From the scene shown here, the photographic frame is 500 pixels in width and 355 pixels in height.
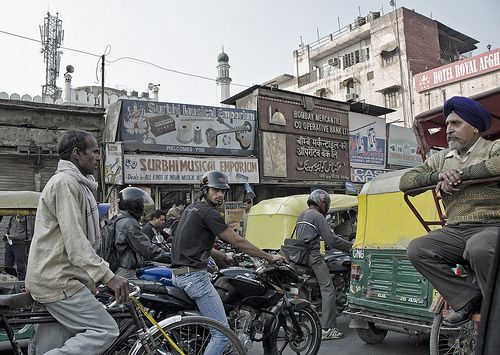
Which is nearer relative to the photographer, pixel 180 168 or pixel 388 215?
pixel 388 215

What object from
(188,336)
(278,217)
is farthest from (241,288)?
(278,217)

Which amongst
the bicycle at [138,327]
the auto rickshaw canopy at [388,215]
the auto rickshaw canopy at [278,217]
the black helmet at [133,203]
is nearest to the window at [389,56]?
the auto rickshaw canopy at [278,217]

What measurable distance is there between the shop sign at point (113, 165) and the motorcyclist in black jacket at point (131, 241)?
27.6 feet

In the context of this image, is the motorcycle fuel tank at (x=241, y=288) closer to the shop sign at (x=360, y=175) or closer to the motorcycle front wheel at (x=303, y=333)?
the motorcycle front wheel at (x=303, y=333)

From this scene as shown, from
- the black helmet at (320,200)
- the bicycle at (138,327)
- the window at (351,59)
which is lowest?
the bicycle at (138,327)

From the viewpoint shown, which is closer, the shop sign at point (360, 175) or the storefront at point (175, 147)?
the storefront at point (175, 147)

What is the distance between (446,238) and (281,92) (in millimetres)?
15469

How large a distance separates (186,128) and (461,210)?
12.9 meters

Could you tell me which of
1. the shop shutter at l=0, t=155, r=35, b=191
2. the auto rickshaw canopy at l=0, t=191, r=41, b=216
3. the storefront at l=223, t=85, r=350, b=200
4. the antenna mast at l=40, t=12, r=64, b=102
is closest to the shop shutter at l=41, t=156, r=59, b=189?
the shop shutter at l=0, t=155, r=35, b=191

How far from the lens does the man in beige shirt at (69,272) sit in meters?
2.67

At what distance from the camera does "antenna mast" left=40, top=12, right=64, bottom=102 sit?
3309cm

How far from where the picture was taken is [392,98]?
35.1 metres

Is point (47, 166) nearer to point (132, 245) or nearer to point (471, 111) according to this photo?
point (132, 245)

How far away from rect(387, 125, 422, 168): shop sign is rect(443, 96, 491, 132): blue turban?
19387mm
